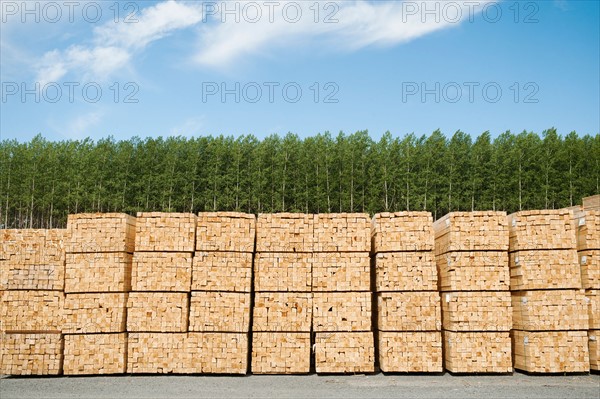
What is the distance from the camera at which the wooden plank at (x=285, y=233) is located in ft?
40.3

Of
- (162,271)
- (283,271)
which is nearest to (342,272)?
(283,271)

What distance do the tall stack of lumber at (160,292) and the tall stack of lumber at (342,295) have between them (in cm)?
285

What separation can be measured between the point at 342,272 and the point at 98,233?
5.61 metres

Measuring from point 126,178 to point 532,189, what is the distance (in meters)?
37.1

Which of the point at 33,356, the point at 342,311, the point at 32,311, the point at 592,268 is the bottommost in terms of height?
the point at 33,356

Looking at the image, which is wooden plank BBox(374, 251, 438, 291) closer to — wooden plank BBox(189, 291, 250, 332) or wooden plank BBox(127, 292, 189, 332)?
wooden plank BBox(189, 291, 250, 332)

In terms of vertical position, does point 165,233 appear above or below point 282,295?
above

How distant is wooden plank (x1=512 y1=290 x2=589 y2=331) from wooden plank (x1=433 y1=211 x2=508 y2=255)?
50.4 inches

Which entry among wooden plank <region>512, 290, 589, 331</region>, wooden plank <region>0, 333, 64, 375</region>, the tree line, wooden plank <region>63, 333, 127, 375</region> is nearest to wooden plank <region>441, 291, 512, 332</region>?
wooden plank <region>512, 290, 589, 331</region>

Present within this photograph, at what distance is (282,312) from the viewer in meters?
12.0

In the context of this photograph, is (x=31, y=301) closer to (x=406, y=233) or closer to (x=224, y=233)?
(x=224, y=233)

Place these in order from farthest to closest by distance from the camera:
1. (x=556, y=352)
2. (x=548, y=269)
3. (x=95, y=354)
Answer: (x=95, y=354) < (x=548, y=269) < (x=556, y=352)

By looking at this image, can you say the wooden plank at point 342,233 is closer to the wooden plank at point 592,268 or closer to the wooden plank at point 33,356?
the wooden plank at point 592,268

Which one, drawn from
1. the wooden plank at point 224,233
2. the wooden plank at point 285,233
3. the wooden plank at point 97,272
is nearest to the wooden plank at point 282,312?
the wooden plank at point 285,233
